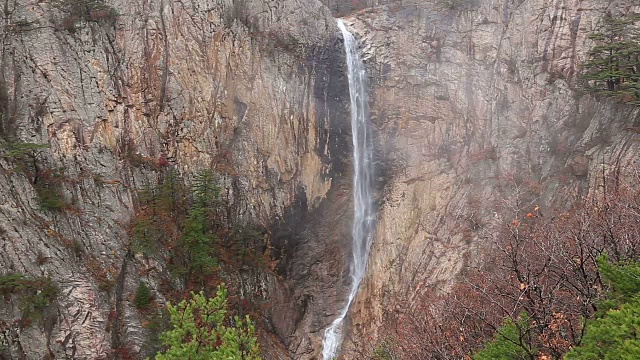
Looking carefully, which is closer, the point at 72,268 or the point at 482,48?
the point at 72,268

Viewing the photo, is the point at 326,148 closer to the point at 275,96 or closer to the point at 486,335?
the point at 275,96

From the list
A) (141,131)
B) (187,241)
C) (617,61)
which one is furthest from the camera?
(141,131)

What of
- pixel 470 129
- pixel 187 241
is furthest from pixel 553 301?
pixel 470 129

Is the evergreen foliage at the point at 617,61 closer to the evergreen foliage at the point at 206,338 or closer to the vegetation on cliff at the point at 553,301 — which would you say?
the vegetation on cliff at the point at 553,301

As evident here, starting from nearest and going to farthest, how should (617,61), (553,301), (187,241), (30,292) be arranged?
(553,301), (30,292), (617,61), (187,241)

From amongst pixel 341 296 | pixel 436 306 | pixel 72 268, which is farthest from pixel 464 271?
pixel 72 268

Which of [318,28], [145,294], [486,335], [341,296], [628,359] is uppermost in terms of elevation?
[318,28]

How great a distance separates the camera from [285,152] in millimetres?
23312

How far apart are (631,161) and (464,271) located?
7748 millimetres

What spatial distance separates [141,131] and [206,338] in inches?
497

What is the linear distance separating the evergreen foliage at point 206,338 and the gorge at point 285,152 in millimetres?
7748

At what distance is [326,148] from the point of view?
24.4m

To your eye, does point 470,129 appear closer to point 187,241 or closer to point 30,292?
point 187,241

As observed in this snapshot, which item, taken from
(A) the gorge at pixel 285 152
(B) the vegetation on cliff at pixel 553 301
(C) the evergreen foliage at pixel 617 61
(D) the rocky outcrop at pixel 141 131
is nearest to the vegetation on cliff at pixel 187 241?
(A) the gorge at pixel 285 152
